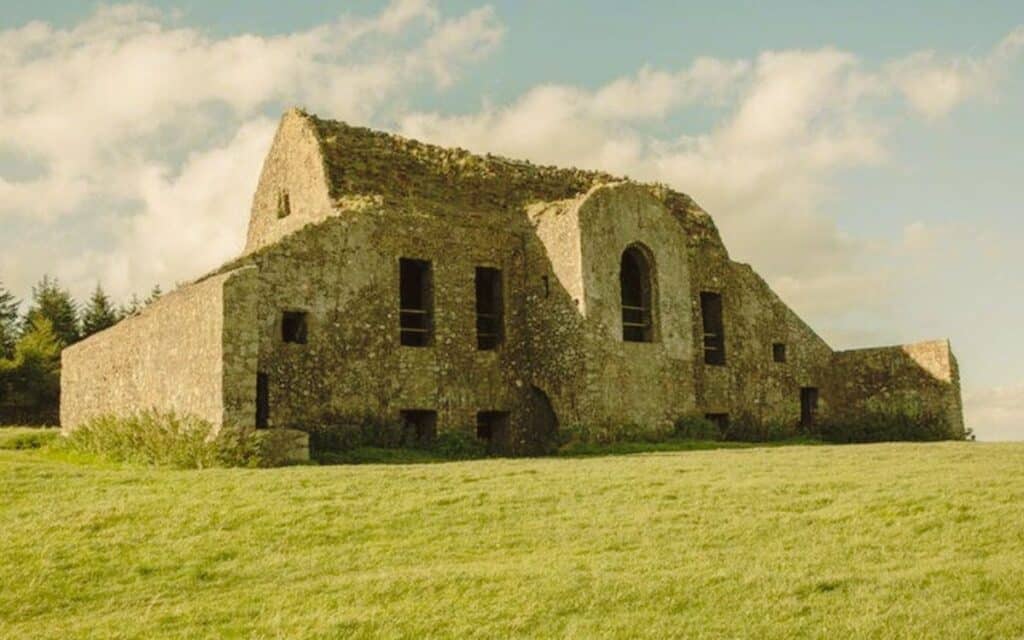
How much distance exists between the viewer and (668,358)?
23484 millimetres

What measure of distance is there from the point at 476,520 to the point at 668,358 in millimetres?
12569

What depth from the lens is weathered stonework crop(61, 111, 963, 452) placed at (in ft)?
64.0

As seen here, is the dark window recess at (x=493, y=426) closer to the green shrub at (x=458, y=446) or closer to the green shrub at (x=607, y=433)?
the green shrub at (x=458, y=446)

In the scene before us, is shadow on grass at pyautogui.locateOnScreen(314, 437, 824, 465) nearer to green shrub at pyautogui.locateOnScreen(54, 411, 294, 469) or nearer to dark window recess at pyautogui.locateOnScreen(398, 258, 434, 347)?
green shrub at pyautogui.locateOnScreen(54, 411, 294, 469)

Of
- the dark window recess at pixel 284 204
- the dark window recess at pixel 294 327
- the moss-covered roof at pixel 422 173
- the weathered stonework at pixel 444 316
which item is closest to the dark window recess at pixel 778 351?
the weathered stonework at pixel 444 316

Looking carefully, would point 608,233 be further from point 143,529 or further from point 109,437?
point 143,529

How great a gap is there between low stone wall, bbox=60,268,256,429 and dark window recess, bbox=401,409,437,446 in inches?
182

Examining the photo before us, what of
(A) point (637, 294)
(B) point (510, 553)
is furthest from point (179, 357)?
(A) point (637, 294)

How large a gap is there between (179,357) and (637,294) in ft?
36.6

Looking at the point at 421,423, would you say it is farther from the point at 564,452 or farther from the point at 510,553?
the point at 510,553

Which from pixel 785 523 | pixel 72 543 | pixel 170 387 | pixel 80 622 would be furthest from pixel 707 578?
pixel 170 387

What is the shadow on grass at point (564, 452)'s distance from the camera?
19.1 metres

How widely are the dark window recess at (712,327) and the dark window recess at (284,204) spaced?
10.9 meters

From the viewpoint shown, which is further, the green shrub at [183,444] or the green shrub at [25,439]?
the green shrub at [25,439]
